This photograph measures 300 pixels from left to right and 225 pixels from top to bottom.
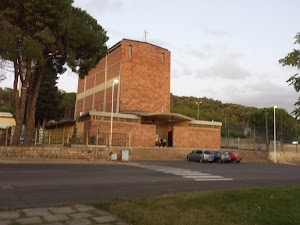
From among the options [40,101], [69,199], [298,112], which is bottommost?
[69,199]

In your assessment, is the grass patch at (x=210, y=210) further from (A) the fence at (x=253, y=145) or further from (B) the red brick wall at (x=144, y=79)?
(A) the fence at (x=253, y=145)

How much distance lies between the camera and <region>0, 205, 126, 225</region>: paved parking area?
616 centimetres

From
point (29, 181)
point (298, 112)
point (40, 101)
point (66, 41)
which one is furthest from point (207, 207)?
point (40, 101)

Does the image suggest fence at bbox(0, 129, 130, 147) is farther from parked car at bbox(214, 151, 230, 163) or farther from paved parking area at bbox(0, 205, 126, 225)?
paved parking area at bbox(0, 205, 126, 225)

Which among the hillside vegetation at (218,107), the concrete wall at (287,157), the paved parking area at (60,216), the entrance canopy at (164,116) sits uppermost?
the hillside vegetation at (218,107)

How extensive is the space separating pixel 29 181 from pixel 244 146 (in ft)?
164

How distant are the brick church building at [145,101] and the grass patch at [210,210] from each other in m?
35.1

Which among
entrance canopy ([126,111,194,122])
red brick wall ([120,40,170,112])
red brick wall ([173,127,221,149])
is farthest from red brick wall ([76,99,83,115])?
red brick wall ([173,127,221,149])

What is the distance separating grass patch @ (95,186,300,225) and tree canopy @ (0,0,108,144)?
18850 millimetres

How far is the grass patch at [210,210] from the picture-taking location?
628 centimetres

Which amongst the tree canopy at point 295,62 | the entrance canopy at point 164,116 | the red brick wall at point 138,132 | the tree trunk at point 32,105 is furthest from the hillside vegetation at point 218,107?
the tree canopy at point 295,62

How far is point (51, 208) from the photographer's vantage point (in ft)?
24.4

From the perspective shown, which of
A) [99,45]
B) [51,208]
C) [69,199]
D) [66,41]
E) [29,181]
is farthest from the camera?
[99,45]

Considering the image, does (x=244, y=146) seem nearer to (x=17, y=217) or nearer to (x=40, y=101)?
(x=40, y=101)
